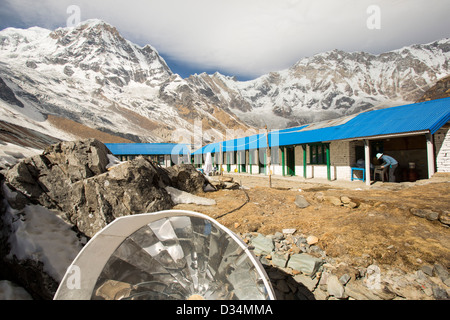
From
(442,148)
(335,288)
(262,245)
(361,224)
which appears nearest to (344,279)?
(335,288)

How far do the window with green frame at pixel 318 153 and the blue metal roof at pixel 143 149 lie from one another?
2077 cm

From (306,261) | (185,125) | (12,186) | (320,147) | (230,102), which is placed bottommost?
(306,261)

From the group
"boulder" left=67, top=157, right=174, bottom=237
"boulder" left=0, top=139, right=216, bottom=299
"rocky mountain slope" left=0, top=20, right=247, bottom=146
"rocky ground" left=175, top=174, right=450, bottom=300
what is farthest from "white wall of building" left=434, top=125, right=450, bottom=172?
"rocky mountain slope" left=0, top=20, right=247, bottom=146

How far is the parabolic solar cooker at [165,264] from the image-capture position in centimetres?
214

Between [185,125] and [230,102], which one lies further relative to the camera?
[230,102]

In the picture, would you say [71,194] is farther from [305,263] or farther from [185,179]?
[305,263]

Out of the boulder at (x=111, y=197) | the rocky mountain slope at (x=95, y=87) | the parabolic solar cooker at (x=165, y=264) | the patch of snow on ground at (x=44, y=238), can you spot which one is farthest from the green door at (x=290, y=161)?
the rocky mountain slope at (x=95, y=87)

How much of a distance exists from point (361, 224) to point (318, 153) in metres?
10.7

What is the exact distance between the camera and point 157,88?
11031 cm

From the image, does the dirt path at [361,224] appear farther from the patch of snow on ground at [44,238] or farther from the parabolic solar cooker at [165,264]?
the patch of snow on ground at [44,238]

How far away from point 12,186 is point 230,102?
148727 millimetres
